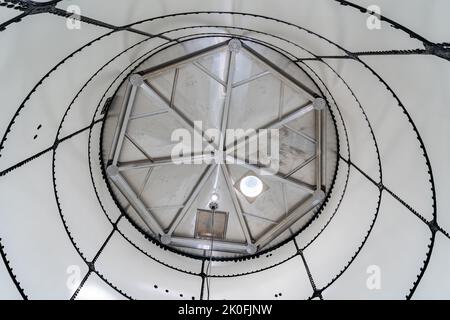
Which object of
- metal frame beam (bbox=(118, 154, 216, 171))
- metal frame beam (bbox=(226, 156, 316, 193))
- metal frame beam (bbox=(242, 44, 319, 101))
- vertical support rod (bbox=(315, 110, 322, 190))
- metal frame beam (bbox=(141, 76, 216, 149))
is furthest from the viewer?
metal frame beam (bbox=(226, 156, 316, 193))

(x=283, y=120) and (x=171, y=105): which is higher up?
(x=171, y=105)

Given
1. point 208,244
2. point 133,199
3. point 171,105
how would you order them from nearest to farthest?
1. point 171,105
2. point 133,199
3. point 208,244

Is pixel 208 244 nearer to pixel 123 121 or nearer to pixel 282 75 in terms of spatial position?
pixel 123 121

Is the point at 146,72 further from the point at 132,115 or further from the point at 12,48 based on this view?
the point at 12,48

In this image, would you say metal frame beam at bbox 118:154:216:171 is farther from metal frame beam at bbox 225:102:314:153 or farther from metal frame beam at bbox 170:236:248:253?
metal frame beam at bbox 170:236:248:253

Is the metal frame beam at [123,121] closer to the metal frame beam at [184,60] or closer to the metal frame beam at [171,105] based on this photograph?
the metal frame beam at [171,105]

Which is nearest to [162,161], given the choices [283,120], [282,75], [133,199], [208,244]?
[133,199]

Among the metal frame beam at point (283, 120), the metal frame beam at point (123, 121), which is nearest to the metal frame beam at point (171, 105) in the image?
the metal frame beam at point (123, 121)

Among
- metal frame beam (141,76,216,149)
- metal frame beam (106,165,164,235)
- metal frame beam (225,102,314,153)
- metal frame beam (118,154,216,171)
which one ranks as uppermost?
metal frame beam (141,76,216,149)

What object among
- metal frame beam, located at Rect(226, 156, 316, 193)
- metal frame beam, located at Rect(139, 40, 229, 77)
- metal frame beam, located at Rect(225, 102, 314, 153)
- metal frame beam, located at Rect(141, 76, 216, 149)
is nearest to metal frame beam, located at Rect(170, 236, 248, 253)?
metal frame beam, located at Rect(226, 156, 316, 193)

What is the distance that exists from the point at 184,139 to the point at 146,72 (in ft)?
6.86

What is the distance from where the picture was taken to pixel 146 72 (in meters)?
9.20

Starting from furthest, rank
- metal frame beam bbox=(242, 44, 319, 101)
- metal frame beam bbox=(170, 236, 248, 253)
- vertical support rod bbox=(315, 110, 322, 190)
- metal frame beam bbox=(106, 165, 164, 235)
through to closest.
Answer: metal frame beam bbox=(170, 236, 248, 253) → metal frame beam bbox=(106, 165, 164, 235) → vertical support rod bbox=(315, 110, 322, 190) → metal frame beam bbox=(242, 44, 319, 101)

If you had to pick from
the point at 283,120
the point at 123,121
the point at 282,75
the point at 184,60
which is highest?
the point at 184,60
